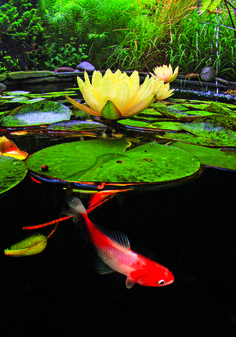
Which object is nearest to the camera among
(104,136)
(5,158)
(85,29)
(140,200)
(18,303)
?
(18,303)

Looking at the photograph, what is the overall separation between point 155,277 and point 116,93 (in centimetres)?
64

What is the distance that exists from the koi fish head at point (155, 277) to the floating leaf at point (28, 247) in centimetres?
19

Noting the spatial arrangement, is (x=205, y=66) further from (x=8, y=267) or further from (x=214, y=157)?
(x=8, y=267)

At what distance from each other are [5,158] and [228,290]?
669mm

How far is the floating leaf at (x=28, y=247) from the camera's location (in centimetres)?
41

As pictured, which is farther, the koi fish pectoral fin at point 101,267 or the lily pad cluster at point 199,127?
the lily pad cluster at point 199,127

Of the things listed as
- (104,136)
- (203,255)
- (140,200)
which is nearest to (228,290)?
(203,255)

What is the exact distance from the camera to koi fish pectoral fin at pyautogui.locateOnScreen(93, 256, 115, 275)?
0.39m

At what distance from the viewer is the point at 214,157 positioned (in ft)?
2.58

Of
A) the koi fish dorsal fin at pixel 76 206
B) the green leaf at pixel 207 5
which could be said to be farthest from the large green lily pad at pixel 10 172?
the green leaf at pixel 207 5

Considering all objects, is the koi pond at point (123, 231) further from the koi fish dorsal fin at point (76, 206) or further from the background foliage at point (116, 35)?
the background foliage at point (116, 35)

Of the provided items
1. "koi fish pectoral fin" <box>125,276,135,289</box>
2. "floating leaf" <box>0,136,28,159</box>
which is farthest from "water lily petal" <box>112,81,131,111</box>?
"koi fish pectoral fin" <box>125,276,135,289</box>

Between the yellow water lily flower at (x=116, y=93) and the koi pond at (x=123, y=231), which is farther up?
the yellow water lily flower at (x=116, y=93)

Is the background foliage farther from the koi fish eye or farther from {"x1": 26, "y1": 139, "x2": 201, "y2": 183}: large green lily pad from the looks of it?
the koi fish eye
